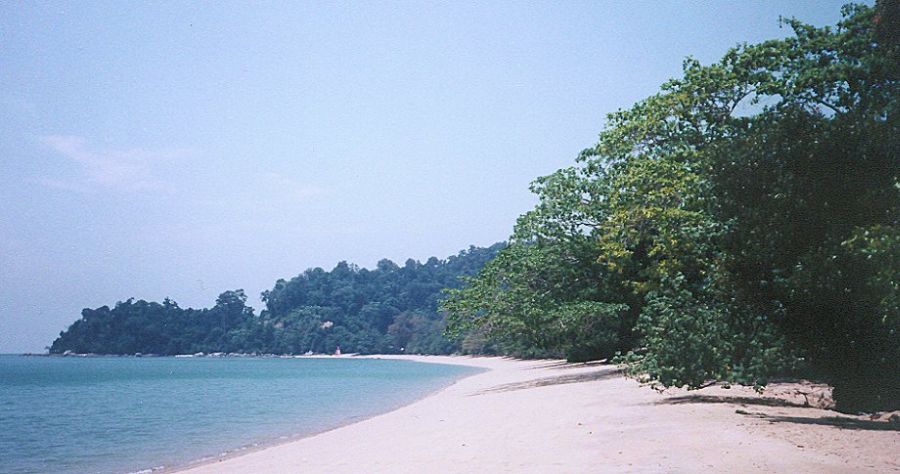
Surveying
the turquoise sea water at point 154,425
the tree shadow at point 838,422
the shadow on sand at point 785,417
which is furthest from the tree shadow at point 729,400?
the turquoise sea water at point 154,425

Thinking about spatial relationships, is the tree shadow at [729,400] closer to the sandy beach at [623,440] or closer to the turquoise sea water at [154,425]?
the sandy beach at [623,440]

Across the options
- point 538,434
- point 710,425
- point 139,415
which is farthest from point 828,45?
point 139,415

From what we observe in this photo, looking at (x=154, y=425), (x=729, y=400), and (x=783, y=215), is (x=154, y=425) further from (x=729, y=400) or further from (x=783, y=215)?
(x=783, y=215)

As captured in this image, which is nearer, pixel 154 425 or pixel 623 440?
pixel 623 440

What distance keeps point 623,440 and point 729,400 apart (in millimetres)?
6444

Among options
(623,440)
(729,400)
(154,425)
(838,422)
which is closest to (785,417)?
(838,422)

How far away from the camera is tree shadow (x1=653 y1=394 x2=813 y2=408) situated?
16045mm

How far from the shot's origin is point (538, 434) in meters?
13.6

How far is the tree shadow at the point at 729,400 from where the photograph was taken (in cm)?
1605

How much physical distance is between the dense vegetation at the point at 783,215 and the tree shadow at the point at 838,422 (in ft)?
1.96

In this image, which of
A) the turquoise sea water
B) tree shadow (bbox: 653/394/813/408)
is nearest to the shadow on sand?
tree shadow (bbox: 653/394/813/408)

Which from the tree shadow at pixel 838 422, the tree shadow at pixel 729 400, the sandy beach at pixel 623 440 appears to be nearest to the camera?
the sandy beach at pixel 623 440

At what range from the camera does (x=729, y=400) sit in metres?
16.9

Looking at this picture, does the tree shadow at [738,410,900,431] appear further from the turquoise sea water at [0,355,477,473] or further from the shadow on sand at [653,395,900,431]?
the turquoise sea water at [0,355,477,473]
